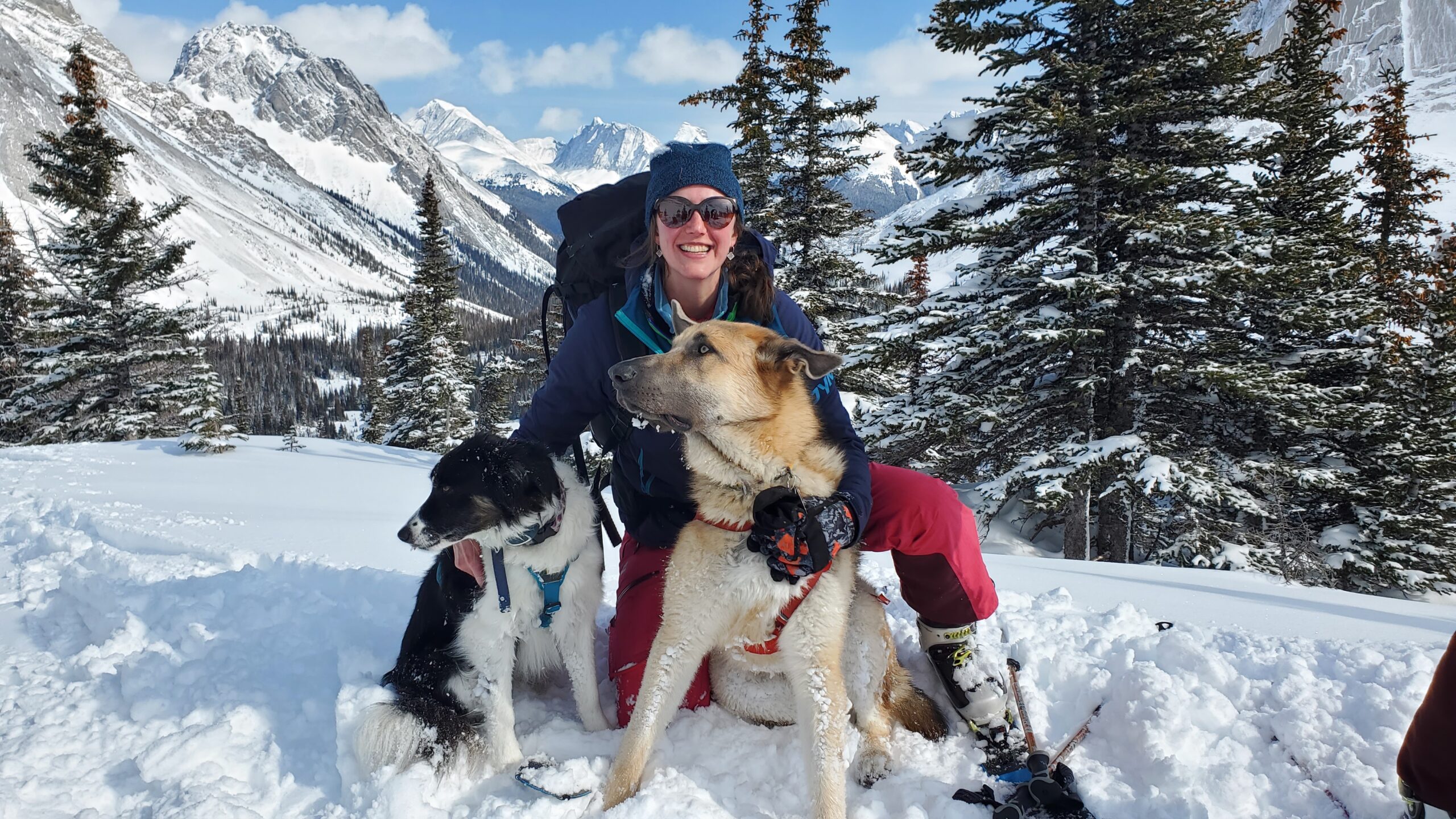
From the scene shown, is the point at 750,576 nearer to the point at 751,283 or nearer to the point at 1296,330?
the point at 751,283

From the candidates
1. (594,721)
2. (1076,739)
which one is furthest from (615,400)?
(1076,739)

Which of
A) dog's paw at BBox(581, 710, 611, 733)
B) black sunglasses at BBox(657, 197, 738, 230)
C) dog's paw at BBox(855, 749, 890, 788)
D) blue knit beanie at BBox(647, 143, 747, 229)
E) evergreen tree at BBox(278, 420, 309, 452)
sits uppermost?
blue knit beanie at BBox(647, 143, 747, 229)

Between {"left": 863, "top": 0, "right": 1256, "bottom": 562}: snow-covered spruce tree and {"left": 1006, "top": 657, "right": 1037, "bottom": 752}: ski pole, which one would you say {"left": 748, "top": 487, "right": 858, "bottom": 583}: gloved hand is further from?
{"left": 863, "top": 0, "right": 1256, "bottom": 562}: snow-covered spruce tree

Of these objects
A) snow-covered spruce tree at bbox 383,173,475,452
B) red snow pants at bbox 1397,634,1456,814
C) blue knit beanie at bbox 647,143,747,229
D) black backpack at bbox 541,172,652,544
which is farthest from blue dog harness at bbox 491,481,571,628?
snow-covered spruce tree at bbox 383,173,475,452

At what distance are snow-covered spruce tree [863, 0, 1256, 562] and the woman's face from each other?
6544 mm

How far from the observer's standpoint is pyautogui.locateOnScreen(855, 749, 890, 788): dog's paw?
2.76m

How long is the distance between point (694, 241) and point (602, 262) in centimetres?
86

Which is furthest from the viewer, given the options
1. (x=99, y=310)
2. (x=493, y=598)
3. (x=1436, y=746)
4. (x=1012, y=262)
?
(x=99, y=310)

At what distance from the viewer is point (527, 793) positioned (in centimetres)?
256

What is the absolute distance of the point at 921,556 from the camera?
3018 mm

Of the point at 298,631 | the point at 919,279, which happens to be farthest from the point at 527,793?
the point at 919,279

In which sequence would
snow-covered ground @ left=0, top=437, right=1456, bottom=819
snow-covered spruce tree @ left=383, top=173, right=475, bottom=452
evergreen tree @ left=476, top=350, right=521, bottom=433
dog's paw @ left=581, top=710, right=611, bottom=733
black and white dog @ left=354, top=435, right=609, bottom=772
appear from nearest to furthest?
snow-covered ground @ left=0, top=437, right=1456, bottom=819 → black and white dog @ left=354, top=435, right=609, bottom=772 → dog's paw @ left=581, top=710, right=611, bottom=733 → snow-covered spruce tree @ left=383, top=173, right=475, bottom=452 → evergreen tree @ left=476, top=350, right=521, bottom=433

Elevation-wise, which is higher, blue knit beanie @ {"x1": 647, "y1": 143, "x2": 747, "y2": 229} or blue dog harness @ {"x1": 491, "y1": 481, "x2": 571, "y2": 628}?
blue knit beanie @ {"x1": 647, "y1": 143, "x2": 747, "y2": 229}

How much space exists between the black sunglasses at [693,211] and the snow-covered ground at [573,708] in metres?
2.46
